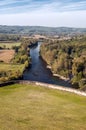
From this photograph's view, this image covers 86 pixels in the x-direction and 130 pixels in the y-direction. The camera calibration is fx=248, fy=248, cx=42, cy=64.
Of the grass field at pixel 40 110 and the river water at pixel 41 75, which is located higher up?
the grass field at pixel 40 110

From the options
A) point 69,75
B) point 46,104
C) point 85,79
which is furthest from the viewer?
point 69,75

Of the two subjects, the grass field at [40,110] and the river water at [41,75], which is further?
the river water at [41,75]

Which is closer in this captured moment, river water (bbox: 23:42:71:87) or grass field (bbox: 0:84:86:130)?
grass field (bbox: 0:84:86:130)

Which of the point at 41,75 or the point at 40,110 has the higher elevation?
the point at 40,110

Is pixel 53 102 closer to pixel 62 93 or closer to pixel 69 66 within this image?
pixel 62 93

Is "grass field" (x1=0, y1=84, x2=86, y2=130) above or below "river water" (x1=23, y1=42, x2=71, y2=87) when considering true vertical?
above

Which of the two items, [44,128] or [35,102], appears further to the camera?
[35,102]

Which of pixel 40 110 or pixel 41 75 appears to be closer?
pixel 40 110

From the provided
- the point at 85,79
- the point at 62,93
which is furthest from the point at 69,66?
the point at 62,93
